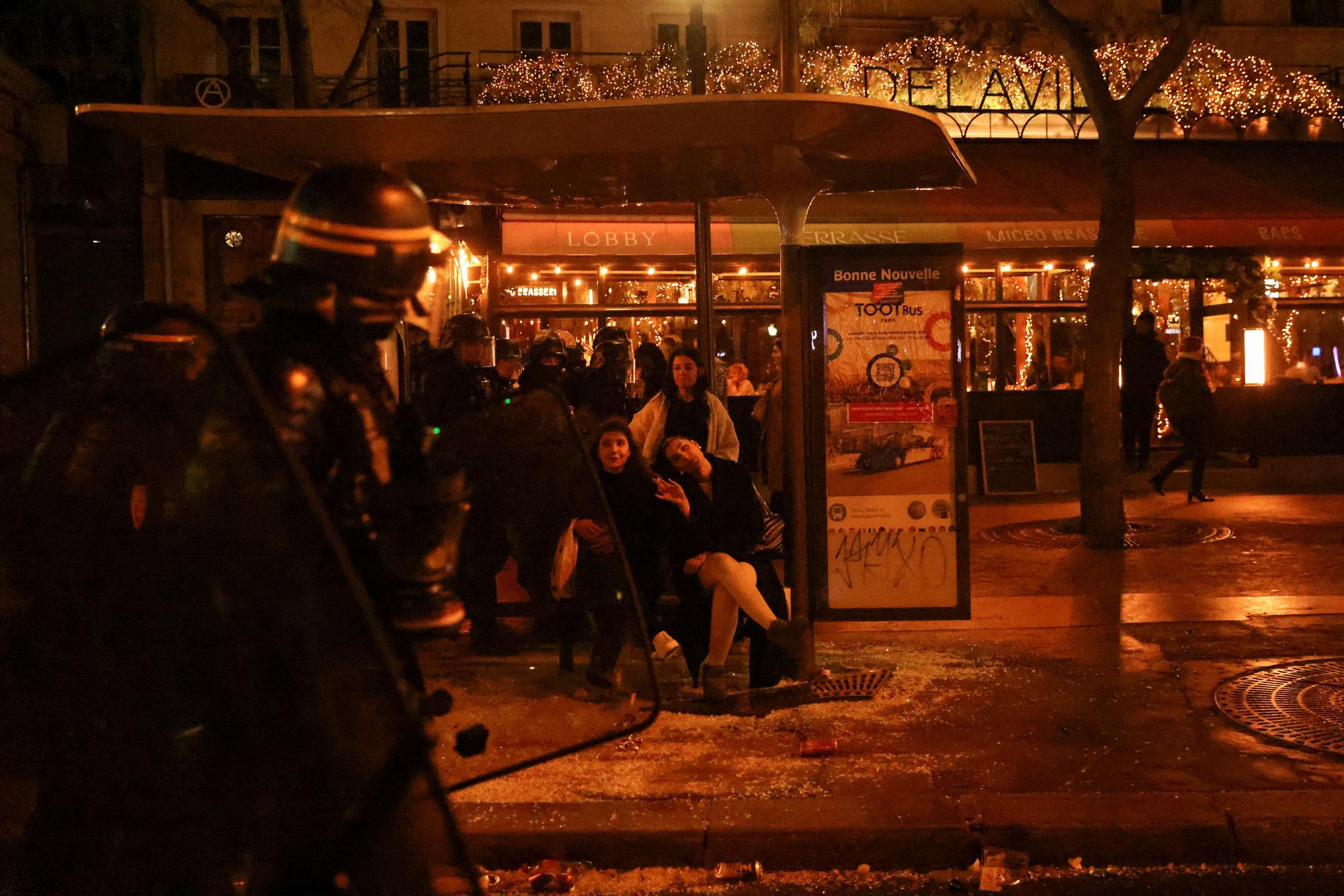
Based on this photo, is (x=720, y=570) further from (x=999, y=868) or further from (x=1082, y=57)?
(x=1082, y=57)

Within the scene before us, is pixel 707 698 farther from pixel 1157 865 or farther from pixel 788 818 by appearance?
pixel 1157 865

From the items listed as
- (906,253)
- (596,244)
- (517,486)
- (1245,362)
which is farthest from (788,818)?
(1245,362)

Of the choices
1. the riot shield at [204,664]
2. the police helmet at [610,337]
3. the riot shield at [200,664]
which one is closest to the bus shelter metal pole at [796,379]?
the police helmet at [610,337]

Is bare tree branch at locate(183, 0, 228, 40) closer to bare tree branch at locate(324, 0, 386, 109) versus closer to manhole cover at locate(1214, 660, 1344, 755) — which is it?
bare tree branch at locate(324, 0, 386, 109)

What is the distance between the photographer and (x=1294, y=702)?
643cm

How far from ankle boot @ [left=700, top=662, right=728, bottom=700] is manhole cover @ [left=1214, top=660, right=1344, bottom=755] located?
8.12 ft

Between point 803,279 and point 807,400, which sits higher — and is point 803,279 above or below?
above

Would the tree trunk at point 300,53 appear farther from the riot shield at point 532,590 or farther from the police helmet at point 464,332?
the riot shield at point 532,590

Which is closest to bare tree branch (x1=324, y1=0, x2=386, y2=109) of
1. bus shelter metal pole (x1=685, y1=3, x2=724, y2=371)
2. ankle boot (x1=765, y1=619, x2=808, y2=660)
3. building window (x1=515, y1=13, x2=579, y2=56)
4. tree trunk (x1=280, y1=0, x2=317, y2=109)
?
tree trunk (x1=280, y1=0, x2=317, y2=109)

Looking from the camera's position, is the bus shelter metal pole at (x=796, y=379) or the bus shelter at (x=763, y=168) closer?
the bus shelter at (x=763, y=168)

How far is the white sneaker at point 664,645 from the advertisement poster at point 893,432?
0.96 meters

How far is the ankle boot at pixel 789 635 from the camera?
6621 mm

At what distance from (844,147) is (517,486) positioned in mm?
3427

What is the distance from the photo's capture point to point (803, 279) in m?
6.86
